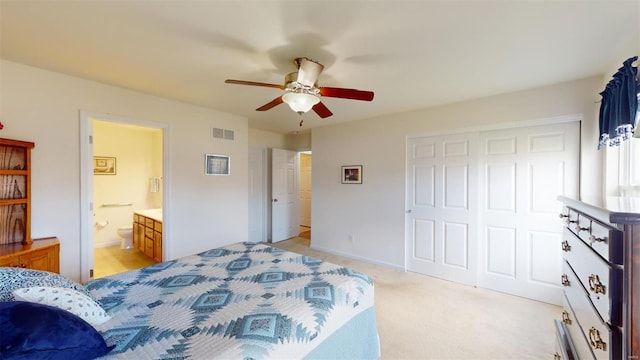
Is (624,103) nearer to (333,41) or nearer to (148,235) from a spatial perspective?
(333,41)

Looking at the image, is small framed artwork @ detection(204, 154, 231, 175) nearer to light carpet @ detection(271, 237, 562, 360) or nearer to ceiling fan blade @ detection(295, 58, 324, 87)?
ceiling fan blade @ detection(295, 58, 324, 87)

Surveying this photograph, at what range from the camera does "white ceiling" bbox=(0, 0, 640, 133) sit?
158cm

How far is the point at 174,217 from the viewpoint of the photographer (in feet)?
11.2

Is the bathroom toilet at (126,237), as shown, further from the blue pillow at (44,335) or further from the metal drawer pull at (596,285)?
the metal drawer pull at (596,285)

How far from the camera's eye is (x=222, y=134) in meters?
3.96

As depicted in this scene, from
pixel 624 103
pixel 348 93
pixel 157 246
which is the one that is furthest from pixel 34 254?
pixel 624 103

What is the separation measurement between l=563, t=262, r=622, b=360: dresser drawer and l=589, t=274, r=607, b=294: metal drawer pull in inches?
3.6

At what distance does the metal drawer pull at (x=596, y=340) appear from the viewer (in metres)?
0.91

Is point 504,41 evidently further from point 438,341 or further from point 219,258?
point 219,258

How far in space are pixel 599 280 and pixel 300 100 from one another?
193cm

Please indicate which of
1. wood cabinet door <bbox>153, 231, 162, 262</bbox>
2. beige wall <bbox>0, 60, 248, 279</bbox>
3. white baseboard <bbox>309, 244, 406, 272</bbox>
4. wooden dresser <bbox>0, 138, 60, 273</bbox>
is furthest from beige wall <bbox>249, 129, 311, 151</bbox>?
wooden dresser <bbox>0, 138, 60, 273</bbox>

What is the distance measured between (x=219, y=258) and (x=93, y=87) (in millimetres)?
2377

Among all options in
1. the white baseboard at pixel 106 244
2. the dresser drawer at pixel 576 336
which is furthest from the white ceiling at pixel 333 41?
the white baseboard at pixel 106 244

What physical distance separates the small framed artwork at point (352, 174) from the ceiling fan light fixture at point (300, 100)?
2.32 meters
